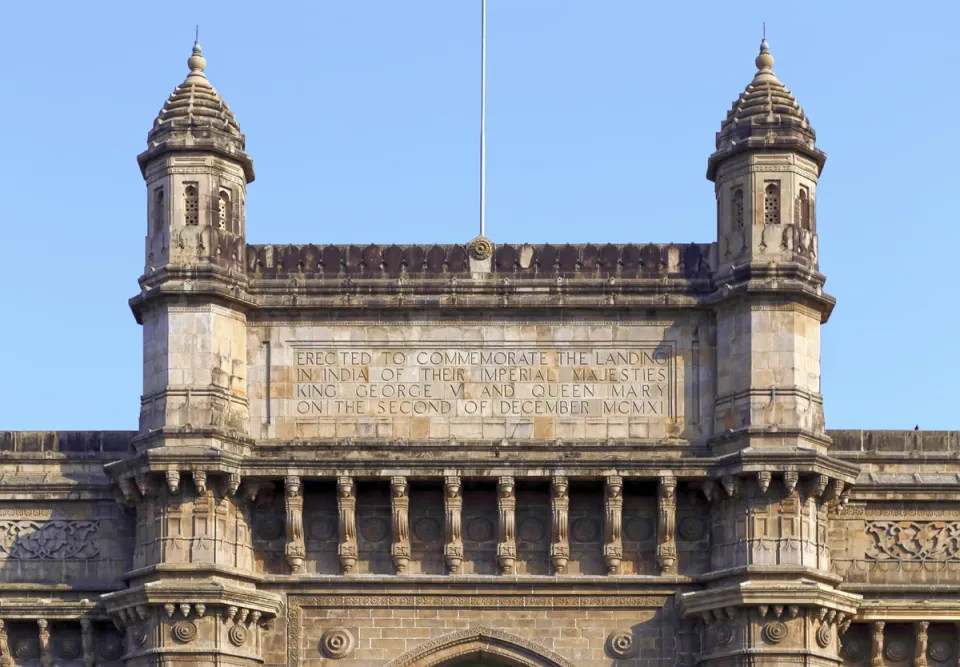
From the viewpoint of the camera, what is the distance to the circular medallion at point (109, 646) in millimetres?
57656

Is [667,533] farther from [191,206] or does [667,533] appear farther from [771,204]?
[191,206]

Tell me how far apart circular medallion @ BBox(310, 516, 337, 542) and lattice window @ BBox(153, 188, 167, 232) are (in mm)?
5787

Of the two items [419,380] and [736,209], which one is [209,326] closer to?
[419,380]

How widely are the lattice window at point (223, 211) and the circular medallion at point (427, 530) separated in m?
6.15

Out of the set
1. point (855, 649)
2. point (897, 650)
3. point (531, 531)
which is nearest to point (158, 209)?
point (531, 531)

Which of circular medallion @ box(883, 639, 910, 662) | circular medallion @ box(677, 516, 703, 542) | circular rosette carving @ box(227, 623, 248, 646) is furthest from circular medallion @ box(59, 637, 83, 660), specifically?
circular medallion @ box(883, 639, 910, 662)

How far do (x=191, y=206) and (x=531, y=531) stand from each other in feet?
26.6

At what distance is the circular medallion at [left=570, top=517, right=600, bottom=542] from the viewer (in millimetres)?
57125

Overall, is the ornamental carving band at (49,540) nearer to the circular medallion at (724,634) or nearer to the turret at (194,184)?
the turret at (194,184)

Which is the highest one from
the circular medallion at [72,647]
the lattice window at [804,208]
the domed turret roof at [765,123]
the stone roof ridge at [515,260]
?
the domed turret roof at [765,123]

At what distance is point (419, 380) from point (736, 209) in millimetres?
6213

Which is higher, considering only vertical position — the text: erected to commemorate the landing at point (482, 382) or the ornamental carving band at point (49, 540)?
the text: erected to commemorate the landing at point (482, 382)

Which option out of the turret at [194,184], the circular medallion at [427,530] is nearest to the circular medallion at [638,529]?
the circular medallion at [427,530]

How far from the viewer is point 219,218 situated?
58.0m
